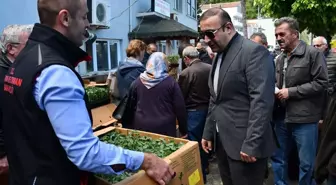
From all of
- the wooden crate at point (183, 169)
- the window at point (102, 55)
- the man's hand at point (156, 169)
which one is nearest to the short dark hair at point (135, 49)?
the wooden crate at point (183, 169)

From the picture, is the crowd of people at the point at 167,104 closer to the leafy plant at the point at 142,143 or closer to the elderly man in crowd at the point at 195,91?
the elderly man in crowd at the point at 195,91

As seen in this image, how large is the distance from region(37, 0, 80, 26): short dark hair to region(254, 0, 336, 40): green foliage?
42.6 ft

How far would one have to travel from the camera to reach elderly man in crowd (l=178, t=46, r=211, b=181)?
4.72m

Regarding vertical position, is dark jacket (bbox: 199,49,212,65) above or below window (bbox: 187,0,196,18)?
below

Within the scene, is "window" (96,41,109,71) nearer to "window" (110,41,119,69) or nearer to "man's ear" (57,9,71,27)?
"window" (110,41,119,69)

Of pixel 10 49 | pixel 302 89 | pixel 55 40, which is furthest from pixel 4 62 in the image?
pixel 302 89

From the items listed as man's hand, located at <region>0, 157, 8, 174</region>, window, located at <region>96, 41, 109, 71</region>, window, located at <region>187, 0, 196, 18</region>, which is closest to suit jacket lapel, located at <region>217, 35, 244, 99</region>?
man's hand, located at <region>0, 157, 8, 174</region>

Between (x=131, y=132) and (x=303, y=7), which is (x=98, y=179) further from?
(x=303, y=7)

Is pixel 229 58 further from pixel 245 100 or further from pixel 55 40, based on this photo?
pixel 55 40

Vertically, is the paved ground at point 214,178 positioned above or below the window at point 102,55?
below

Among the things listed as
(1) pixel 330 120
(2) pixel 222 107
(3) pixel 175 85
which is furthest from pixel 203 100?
(1) pixel 330 120

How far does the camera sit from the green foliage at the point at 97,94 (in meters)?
5.58

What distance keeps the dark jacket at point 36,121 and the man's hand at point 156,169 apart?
329 millimetres

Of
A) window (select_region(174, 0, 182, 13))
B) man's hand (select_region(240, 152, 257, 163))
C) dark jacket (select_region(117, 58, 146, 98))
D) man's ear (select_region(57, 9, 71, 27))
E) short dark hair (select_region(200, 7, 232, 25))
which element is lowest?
man's hand (select_region(240, 152, 257, 163))
